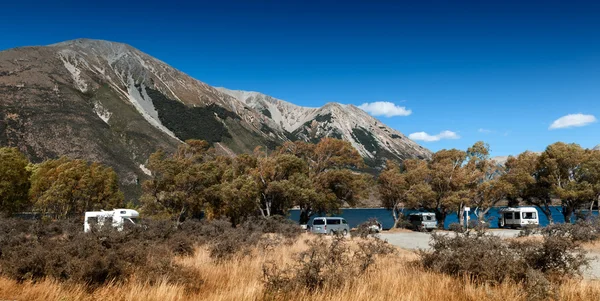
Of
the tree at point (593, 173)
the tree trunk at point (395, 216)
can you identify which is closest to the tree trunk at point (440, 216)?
the tree trunk at point (395, 216)

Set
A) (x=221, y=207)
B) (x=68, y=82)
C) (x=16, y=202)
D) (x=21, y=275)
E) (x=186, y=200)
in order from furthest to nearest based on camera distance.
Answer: (x=68, y=82)
(x=16, y=202)
(x=221, y=207)
(x=186, y=200)
(x=21, y=275)

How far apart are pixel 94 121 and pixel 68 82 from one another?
171 ft

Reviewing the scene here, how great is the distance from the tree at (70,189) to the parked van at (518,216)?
150 feet

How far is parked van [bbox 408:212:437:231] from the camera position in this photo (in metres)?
40.0

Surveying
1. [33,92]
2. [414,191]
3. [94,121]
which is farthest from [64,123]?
[414,191]

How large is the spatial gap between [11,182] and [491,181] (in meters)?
50.2

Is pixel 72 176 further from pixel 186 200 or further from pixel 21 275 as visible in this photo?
pixel 21 275

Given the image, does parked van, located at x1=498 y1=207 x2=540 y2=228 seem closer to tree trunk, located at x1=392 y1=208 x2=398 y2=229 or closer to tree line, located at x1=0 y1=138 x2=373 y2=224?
tree trunk, located at x1=392 y1=208 x2=398 y2=229

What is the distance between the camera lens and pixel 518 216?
4056 centimetres

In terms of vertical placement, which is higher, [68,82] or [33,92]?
[68,82]

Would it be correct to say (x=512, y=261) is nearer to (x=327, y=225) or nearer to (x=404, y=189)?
(x=327, y=225)

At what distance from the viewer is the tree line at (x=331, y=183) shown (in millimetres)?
36406

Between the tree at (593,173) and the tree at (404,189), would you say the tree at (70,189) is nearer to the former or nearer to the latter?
the tree at (404,189)

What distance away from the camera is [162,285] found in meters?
7.17
